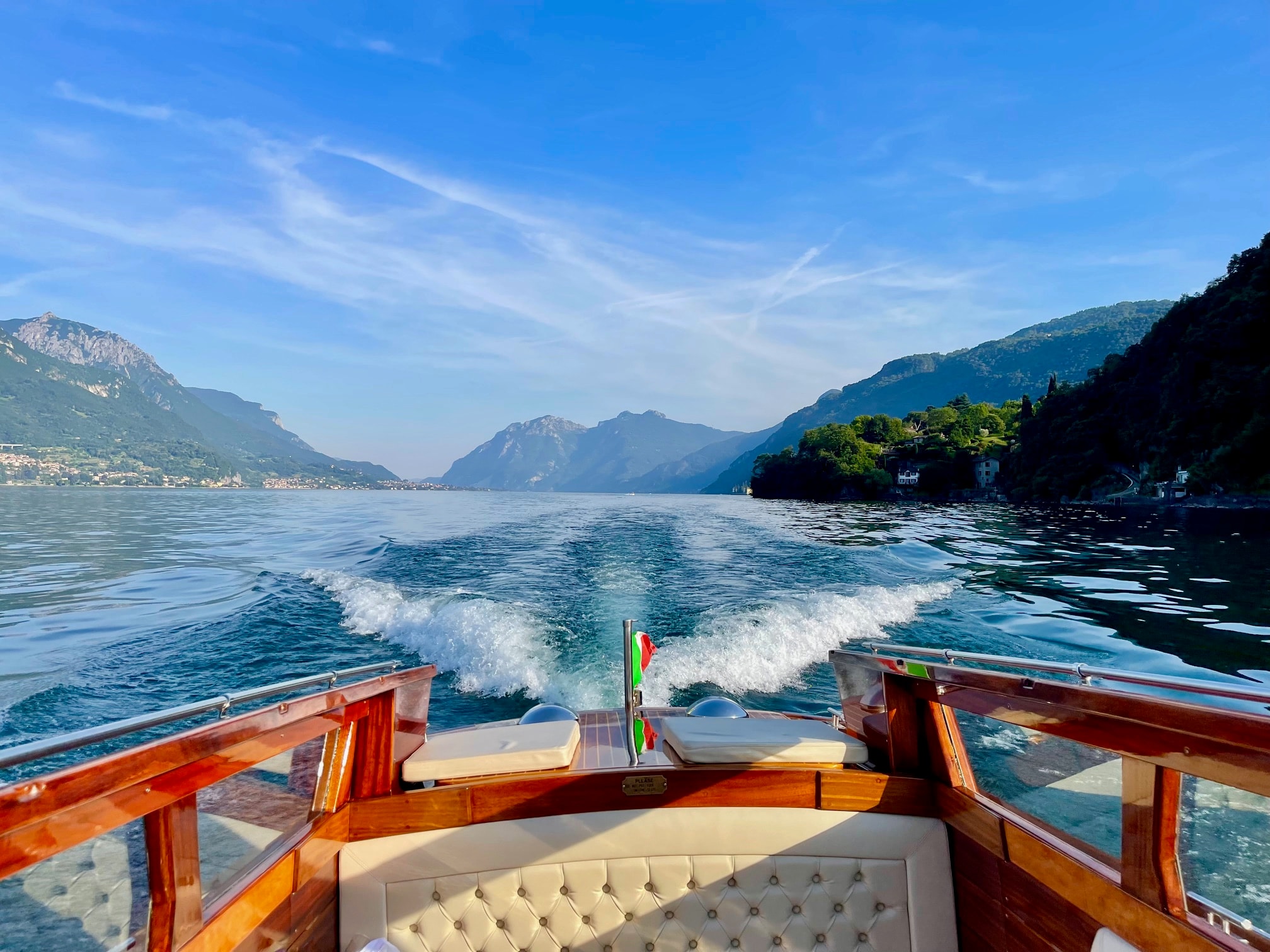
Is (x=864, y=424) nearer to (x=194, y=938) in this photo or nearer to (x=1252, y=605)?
(x=1252, y=605)

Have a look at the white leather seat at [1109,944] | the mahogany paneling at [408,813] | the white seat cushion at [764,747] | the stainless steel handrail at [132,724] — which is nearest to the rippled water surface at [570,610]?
the mahogany paneling at [408,813]

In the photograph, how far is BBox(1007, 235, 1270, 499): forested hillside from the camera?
113ft

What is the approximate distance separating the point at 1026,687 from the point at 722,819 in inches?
45.0

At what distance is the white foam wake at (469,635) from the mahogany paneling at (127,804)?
471 centimetres

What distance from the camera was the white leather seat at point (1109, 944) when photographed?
5.01 feet

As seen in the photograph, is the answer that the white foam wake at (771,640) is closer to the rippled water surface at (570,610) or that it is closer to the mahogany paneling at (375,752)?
the rippled water surface at (570,610)

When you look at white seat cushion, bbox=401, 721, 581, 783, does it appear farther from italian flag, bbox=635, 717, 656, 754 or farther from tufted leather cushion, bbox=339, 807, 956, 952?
italian flag, bbox=635, 717, 656, 754

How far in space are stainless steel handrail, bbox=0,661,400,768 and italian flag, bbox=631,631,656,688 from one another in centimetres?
120

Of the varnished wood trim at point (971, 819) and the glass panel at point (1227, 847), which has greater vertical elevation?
the glass panel at point (1227, 847)

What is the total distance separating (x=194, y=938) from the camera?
5.18 ft

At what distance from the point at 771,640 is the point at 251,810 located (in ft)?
20.8

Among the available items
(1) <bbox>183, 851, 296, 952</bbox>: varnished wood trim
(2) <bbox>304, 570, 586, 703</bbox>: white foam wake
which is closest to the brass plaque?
(1) <bbox>183, 851, 296, 952</bbox>: varnished wood trim

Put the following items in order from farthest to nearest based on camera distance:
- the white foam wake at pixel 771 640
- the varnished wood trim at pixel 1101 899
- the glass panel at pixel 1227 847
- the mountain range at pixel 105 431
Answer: the mountain range at pixel 105 431
the white foam wake at pixel 771 640
the varnished wood trim at pixel 1101 899
the glass panel at pixel 1227 847

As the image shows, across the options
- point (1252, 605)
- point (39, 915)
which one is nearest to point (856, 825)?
point (39, 915)
